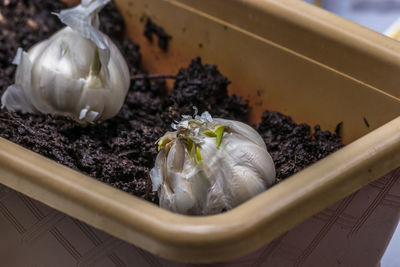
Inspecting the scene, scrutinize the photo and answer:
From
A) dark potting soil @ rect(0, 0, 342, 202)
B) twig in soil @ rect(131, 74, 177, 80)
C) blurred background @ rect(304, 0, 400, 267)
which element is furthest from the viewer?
blurred background @ rect(304, 0, 400, 267)

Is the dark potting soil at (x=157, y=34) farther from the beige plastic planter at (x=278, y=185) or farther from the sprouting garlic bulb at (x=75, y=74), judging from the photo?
the sprouting garlic bulb at (x=75, y=74)

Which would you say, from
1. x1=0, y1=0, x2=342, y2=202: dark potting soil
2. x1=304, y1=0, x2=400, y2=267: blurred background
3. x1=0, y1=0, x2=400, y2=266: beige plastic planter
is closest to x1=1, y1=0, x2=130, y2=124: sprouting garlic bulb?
x1=0, y1=0, x2=342, y2=202: dark potting soil

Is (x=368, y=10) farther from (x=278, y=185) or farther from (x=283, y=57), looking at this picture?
(x=278, y=185)

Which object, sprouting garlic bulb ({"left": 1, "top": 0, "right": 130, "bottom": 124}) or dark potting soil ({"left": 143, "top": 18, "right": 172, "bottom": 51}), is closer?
sprouting garlic bulb ({"left": 1, "top": 0, "right": 130, "bottom": 124})

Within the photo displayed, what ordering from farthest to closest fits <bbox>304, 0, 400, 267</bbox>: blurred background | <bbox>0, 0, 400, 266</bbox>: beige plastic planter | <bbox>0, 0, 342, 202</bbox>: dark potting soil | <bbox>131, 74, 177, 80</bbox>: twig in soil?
<bbox>304, 0, 400, 267</bbox>: blurred background, <bbox>131, 74, 177, 80</bbox>: twig in soil, <bbox>0, 0, 342, 202</bbox>: dark potting soil, <bbox>0, 0, 400, 266</bbox>: beige plastic planter

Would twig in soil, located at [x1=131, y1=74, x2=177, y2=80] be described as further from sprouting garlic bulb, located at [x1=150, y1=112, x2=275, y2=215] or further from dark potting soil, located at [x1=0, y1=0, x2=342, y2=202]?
sprouting garlic bulb, located at [x1=150, y1=112, x2=275, y2=215]

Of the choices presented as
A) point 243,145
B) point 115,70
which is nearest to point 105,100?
point 115,70
